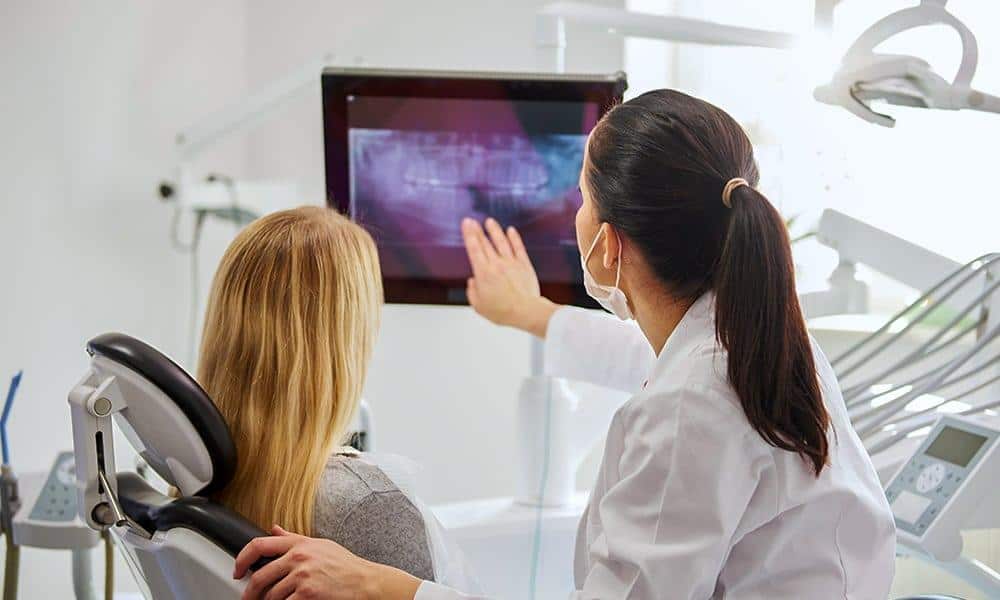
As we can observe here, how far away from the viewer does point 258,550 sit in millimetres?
1150

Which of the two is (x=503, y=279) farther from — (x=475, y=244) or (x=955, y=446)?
(x=955, y=446)

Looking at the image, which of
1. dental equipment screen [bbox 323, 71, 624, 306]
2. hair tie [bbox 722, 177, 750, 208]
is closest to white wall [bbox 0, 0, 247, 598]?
dental equipment screen [bbox 323, 71, 624, 306]

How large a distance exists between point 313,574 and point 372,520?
131 millimetres

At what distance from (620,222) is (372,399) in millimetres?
2213

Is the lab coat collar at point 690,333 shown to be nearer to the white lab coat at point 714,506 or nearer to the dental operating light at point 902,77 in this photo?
the white lab coat at point 714,506

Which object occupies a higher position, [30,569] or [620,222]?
[620,222]

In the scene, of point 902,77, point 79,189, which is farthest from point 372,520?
point 79,189

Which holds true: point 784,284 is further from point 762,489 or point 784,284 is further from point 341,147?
point 341,147

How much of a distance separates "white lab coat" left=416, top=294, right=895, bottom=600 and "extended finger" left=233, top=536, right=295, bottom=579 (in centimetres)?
15

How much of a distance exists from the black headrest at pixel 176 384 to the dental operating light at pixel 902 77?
1.08 metres

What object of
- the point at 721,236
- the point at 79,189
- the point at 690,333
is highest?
the point at 721,236

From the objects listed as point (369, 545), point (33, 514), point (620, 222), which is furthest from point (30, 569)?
point (620, 222)

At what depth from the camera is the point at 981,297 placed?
1.72 meters

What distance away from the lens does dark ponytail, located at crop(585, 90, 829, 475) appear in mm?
1104
